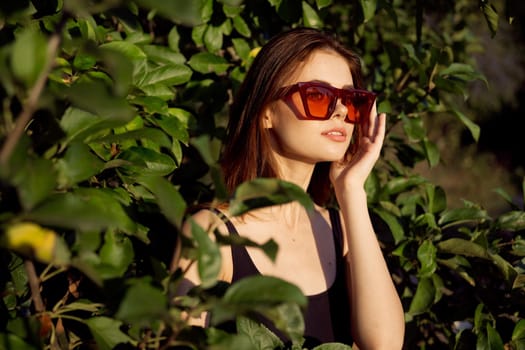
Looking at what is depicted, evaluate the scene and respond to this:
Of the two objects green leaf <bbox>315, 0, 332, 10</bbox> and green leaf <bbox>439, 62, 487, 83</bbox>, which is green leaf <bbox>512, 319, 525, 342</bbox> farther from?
green leaf <bbox>315, 0, 332, 10</bbox>

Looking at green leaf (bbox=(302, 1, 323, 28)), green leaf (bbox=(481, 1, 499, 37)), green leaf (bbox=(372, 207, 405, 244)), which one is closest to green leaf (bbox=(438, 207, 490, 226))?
green leaf (bbox=(372, 207, 405, 244))

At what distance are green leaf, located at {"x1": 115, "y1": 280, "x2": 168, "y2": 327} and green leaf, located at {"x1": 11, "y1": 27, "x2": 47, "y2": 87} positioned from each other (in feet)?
1.07

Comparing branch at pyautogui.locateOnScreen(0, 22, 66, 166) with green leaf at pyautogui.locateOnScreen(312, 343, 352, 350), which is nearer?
branch at pyautogui.locateOnScreen(0, 22, 66, 166)

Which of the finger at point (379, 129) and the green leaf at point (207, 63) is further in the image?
the green leaf at point (207, 63)

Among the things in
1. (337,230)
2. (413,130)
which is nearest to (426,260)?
(337,230)

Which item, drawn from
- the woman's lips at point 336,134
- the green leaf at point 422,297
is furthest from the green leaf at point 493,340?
the woman's lips at point 336,134

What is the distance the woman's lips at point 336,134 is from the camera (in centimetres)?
191

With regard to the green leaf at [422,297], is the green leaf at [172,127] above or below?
above

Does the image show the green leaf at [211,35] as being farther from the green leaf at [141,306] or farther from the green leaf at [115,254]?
the green leaf at [141,306]

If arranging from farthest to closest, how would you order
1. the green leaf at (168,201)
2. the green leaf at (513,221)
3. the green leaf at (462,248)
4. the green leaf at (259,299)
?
the green leaf at (513,221) → the green leaf at (462,248) → the green leaf at (168,201) → the green leaf at (259,299)

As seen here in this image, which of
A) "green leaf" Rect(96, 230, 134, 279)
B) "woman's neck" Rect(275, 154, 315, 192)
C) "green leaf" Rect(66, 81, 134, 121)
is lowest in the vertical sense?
"woman's neck" Rect(275, 154, 315, 192)

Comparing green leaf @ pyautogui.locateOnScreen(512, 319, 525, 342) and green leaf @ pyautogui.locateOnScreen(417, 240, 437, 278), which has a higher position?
green leaf @ pyautogui.locateOnScreen(417, 240, 437, 278)

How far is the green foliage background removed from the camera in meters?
0.90

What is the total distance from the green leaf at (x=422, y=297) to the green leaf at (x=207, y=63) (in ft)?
3.45
